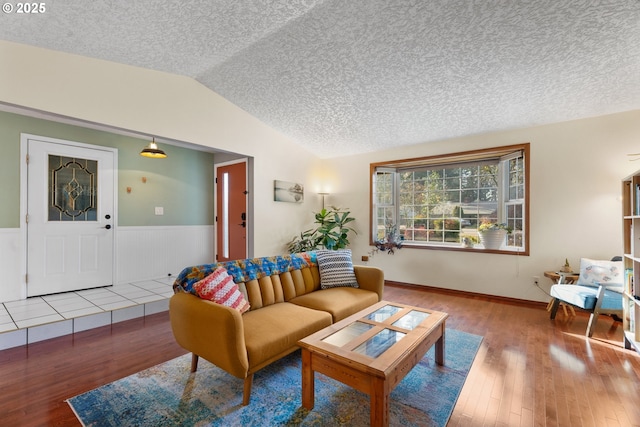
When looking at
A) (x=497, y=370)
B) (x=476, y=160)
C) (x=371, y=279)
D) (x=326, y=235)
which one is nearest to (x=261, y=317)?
(x=371, y=279)

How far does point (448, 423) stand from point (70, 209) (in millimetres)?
4874

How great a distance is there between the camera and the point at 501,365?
2.26 metres

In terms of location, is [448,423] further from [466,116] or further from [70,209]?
[70,209]

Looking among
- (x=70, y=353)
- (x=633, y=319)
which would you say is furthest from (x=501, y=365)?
(x=70, y=353)

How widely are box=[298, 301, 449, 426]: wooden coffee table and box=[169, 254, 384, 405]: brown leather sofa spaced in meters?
0.29

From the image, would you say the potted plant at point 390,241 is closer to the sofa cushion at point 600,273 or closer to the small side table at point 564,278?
the small side table at point 564,278

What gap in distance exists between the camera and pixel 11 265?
3.44 meters

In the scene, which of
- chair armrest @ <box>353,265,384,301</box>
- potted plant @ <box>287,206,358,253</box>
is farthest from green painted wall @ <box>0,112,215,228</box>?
chair armrest @ <box>353,265,384,301</box>

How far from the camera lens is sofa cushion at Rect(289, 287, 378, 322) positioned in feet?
8.29

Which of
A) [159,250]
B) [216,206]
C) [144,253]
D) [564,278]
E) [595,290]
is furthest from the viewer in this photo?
[216,206]

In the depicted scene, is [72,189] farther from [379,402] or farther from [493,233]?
[493,233]

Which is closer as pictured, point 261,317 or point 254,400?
point 254,400

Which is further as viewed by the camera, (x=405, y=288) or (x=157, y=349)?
(x=405, y=288)

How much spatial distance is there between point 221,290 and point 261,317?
14.6 inches
